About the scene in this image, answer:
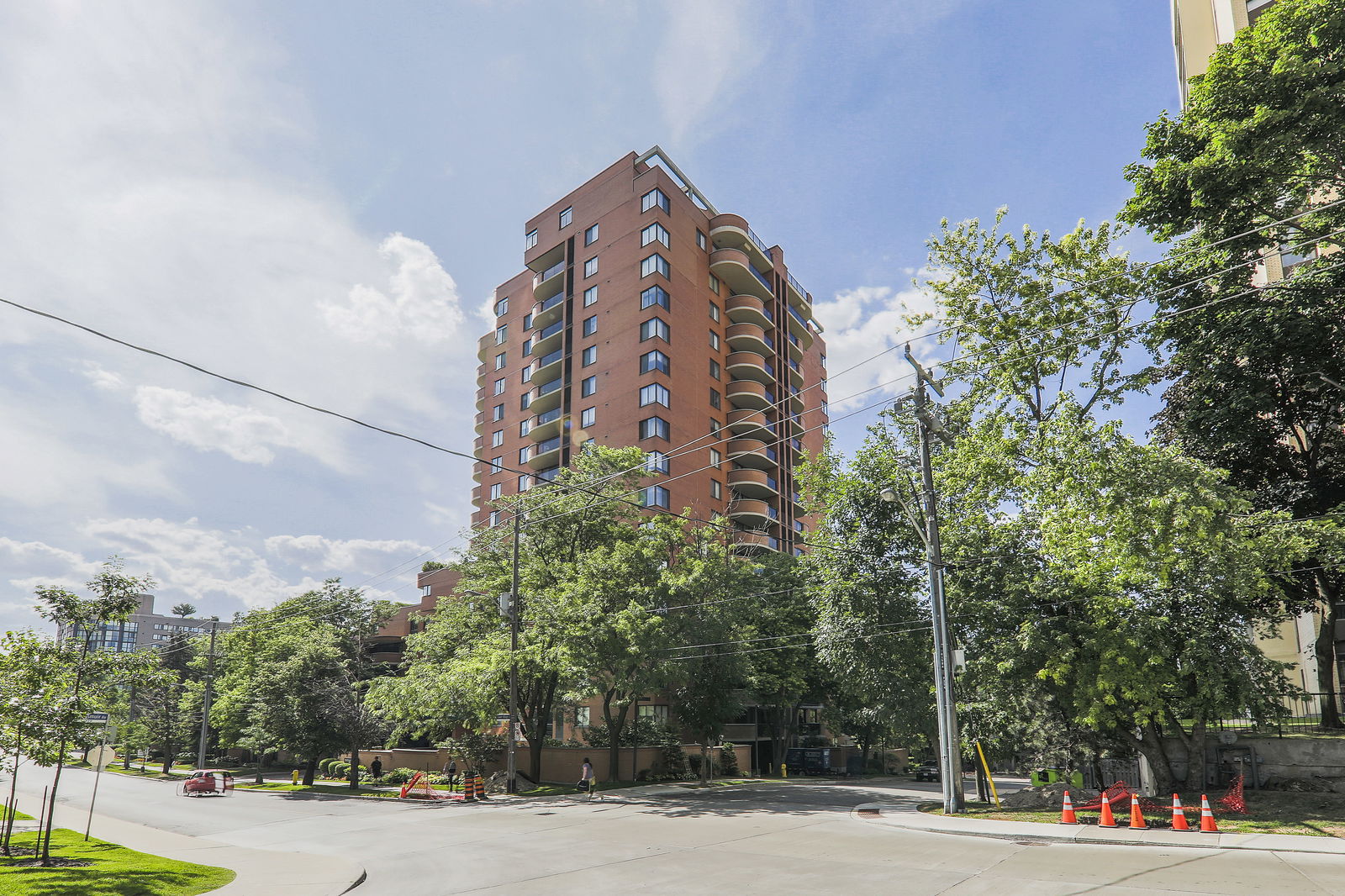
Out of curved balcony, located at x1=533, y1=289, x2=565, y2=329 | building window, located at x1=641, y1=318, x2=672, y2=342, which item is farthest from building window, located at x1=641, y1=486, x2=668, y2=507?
curved balcony, located at x1=533, y1=289, x2=565, y2=329

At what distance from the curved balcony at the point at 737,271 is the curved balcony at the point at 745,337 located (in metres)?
3.59

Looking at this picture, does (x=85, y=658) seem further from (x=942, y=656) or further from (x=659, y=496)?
(x=659, y=496)

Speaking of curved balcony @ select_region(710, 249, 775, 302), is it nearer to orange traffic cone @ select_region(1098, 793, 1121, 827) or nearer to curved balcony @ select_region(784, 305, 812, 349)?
curved balcony @ select_region(784, 305, 812, 349)

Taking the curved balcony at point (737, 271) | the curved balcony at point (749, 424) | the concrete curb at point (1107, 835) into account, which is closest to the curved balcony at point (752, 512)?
the curved balcony at point (749, 424)

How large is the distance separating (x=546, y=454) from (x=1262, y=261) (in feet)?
173

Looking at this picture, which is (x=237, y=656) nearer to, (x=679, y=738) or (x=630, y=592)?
(x=679, y=738)

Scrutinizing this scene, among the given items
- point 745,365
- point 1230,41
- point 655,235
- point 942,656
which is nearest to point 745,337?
point 745,365

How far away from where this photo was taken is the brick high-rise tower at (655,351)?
202 feet

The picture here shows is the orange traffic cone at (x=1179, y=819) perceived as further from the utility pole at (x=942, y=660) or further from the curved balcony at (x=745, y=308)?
the curved balcony at (x=745, y=308)

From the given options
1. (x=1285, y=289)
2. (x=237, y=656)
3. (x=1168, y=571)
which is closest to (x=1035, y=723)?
(x=1168, y=571)

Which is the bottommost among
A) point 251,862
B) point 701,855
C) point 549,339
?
point 251,862

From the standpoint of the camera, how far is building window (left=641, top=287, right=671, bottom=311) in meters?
62.3

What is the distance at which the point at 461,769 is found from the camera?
38.8 metres

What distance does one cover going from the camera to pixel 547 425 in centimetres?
6806
